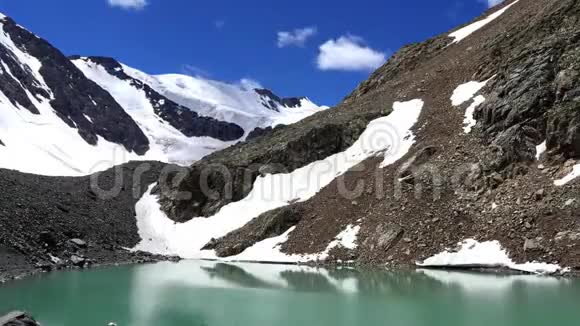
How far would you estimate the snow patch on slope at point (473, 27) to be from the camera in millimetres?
64562

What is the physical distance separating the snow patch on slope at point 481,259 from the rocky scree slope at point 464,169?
442 millimetres

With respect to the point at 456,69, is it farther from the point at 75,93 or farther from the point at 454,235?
the point at 75,93

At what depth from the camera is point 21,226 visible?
116ft

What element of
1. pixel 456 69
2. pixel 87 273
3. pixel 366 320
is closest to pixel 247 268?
pixel 87 273

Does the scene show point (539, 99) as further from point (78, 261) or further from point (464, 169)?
point (78, 261)

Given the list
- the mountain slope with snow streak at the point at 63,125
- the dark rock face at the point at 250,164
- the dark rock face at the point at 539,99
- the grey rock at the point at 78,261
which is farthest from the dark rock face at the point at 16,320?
the mountain slope with snow streak at the point at 63,125

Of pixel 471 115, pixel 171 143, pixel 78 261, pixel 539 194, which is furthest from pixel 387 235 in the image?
pixel 171 143

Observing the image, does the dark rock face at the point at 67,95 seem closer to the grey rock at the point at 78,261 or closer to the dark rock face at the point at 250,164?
the dark rock face at the point at 250,164

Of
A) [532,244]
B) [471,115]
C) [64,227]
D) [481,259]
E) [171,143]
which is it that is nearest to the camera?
[532,244]

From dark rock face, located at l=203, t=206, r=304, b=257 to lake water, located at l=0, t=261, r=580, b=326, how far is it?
10.3m

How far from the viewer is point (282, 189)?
49.2m

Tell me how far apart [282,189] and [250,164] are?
271 inches

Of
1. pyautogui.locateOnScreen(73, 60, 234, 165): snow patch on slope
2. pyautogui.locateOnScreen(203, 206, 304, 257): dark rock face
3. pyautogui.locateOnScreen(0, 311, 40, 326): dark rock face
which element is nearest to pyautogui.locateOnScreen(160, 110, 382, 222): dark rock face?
pyautogui.locateOnScreen(203, 206, 304, 257): dark rock face

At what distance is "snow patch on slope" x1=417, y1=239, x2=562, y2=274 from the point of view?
2603cm
